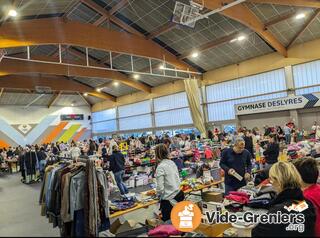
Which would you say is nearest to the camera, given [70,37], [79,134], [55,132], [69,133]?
[70,37]

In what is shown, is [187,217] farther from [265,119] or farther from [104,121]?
[104,121]

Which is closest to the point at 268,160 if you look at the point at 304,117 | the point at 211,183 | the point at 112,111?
the point at 211,183

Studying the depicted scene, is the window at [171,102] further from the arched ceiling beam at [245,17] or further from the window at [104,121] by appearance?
the arched ceiling beam at [245,17]

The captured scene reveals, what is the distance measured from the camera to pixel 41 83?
18344mm

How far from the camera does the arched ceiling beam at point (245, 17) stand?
802cm

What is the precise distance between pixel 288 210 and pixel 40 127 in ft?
77.4

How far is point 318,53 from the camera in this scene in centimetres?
1146

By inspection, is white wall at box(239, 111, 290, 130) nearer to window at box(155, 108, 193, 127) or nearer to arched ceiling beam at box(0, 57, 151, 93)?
window at box(155, 108, 193, 127)

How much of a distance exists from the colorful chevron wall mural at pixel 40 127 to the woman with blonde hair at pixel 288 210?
2255 centimetres

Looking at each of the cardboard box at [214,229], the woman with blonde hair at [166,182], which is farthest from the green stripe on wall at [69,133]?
the cardboard box at [214,229]

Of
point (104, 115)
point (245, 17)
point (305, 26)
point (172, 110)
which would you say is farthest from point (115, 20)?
point (104, 115)

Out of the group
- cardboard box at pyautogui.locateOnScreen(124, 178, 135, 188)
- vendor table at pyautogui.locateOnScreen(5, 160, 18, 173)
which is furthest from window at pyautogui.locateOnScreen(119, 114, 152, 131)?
cardboard box at pyautogui.locateOnScreen(124, 178, 135, 188)

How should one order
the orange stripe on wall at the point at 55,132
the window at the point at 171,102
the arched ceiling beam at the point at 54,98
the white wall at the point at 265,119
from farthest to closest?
the orange stripe on wall at the point at 55,132, the arched ceiling beam at the point at 54,98, the window at the point at 171,102, the white wall at the point at 265,119

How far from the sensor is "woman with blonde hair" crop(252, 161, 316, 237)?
1.72 m
